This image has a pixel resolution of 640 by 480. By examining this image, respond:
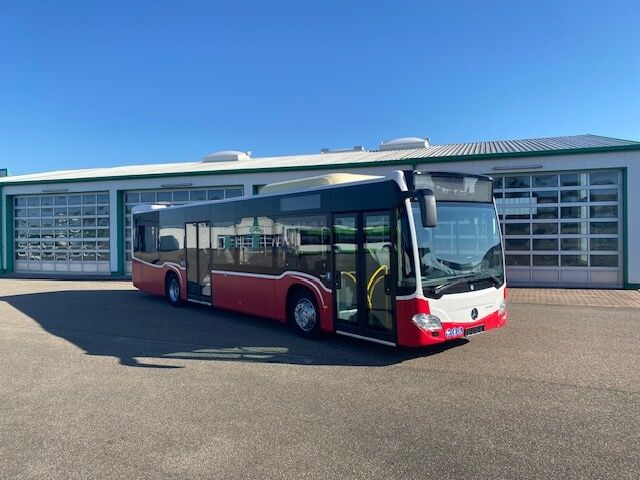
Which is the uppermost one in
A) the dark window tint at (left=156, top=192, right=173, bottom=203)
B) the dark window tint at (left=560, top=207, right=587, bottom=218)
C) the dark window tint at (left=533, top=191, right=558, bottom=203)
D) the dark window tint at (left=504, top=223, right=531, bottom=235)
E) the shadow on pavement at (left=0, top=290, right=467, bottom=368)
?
the dark window tint at (left=156, top=192, right=173, bottom=203)

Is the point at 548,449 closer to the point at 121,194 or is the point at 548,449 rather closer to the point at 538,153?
the point at 538,153

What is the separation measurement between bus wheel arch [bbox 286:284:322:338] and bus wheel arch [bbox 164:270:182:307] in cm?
460

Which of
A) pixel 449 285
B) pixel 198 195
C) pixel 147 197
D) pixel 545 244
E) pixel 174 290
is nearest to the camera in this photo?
pixel 449 285

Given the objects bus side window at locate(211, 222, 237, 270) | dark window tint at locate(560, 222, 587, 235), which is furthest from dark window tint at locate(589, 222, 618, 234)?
bus side window at locate(211, 222, 237, 270)

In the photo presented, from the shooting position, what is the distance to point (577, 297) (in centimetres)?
1257

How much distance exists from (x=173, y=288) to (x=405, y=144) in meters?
13.0

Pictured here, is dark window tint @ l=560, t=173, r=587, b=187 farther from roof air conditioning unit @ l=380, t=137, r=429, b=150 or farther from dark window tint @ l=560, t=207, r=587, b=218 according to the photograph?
roof air conditioning unit @ l=380, t=137, r=429, b=150

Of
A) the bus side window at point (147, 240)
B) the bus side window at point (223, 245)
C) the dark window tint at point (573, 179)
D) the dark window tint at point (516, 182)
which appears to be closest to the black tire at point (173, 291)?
the bus side window at point (147, 240)

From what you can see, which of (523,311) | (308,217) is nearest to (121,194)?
(308,217)

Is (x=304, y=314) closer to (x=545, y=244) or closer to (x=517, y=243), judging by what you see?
(x=517, y=243)

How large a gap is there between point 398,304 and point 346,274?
1177 mm

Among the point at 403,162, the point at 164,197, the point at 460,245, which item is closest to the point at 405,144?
the point at 403,162

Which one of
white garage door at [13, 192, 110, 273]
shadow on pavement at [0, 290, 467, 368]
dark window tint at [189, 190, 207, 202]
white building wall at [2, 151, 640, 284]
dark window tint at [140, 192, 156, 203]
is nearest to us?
shadow on pavement at [0, 290, 467, 368]

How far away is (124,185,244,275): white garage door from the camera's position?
19.1m
